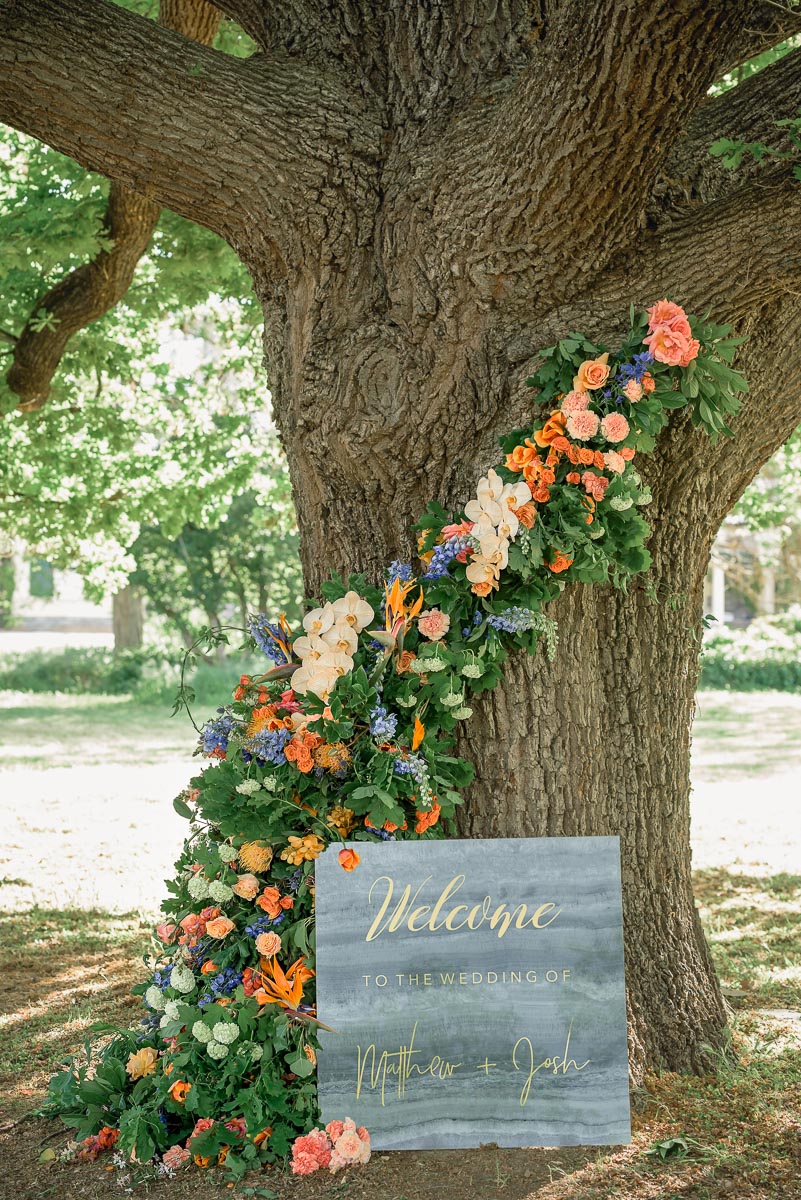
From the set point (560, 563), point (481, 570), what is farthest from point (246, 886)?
point (560, 563)

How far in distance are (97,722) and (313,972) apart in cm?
1501

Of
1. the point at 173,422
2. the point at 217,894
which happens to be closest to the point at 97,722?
the point at 173,422

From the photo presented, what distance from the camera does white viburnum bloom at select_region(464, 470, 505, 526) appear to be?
3252 millimetres

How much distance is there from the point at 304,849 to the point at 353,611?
0.71 m

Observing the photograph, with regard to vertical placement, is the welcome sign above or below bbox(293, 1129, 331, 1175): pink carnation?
above

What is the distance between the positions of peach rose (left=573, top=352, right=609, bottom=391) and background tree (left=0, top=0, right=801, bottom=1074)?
0.19 m

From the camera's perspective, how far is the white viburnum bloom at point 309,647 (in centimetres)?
328

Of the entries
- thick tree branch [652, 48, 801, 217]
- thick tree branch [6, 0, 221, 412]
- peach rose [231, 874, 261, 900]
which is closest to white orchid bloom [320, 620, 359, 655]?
peach rose [231, 874, 261, 900]

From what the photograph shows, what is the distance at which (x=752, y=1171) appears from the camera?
301 cm

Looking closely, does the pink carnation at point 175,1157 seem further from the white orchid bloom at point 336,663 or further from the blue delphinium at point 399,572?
the blue delphinium at point 399,572

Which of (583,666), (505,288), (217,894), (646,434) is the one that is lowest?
(217,894)

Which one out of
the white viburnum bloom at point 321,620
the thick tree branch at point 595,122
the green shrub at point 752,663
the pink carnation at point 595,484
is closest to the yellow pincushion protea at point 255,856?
the white viburnum bloom at point 321,620

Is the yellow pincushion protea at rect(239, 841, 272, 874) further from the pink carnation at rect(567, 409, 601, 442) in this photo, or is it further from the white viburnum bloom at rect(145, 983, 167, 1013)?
the pink carnation at rect(567, 409, 601, 442)

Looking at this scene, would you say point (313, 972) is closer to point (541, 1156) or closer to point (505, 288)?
point (541, 1156)
